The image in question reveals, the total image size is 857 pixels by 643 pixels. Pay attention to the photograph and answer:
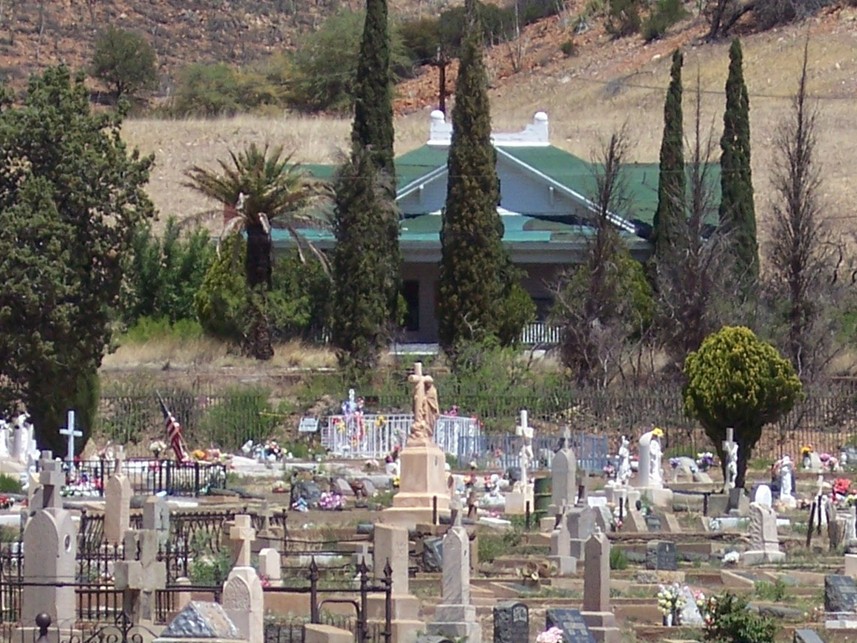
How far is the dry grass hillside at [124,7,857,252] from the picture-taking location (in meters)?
74.0

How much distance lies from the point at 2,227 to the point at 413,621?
74.1 ft

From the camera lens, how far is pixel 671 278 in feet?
160

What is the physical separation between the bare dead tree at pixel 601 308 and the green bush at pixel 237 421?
6.80 m

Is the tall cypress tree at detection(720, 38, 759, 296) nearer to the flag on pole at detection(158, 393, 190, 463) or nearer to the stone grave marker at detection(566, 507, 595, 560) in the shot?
the flag on pole at detection(158, 393, 190, 463)

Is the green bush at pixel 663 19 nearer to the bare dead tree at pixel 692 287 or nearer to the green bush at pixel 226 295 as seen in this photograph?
the green bush at pixel 226 295

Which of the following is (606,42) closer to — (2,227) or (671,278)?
(671,278)

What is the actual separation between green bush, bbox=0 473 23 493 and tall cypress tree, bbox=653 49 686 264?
2092 cm

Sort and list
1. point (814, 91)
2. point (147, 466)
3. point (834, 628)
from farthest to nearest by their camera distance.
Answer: point (814, 91), point (147, 466), point (834, 628)

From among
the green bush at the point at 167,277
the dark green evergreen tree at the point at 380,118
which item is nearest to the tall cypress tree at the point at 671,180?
the dark green evergreen tree at the point at 380,118

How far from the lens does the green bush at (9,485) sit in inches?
1297

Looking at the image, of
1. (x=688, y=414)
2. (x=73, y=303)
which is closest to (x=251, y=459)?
(x=73, y=303)


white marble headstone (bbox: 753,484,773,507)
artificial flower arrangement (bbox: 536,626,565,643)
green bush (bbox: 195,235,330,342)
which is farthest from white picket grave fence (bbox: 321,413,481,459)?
artificial flower arrangement (bbox: 536,626,565,643)

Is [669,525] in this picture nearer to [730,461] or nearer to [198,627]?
[730,461]

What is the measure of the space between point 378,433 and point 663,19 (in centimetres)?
6200
